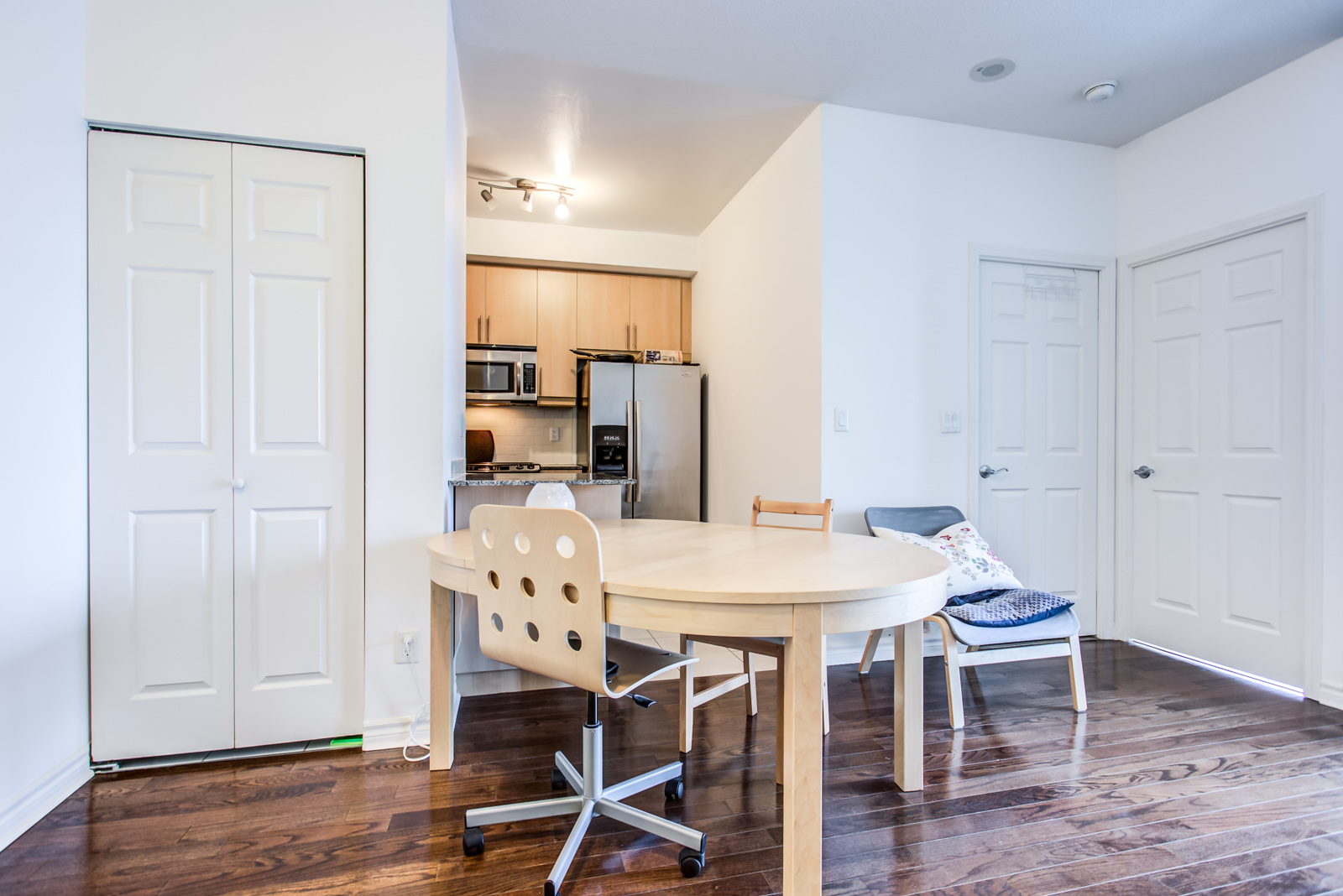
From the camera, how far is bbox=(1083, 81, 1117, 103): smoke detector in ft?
9.27

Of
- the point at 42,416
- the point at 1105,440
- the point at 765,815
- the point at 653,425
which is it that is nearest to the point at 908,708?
the point at 765,815

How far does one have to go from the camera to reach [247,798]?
1.79 m

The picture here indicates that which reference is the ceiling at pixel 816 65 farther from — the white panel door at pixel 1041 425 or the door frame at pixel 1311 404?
the white panel door at pixel 1041 425

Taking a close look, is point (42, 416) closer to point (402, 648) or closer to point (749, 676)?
point (402, 648)

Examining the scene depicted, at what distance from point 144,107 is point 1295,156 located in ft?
14.1

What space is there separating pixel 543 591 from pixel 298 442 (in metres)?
1.26

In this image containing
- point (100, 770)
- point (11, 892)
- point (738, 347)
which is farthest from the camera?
point (738, 347)

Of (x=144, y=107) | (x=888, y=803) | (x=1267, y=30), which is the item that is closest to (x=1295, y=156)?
(x=1267, y=30)

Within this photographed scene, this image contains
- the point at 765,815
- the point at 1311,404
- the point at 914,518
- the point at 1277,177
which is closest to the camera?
the point at 765,815

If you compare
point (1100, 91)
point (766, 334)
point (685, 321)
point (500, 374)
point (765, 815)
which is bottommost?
point (765, 815)

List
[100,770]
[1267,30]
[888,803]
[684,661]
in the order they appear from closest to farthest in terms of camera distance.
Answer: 1. [684,661]
2. [888,803]
3. [100,770]
4. [1267,30]

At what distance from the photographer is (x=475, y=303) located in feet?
15.3

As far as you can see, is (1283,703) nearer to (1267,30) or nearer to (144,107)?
(1267,30)

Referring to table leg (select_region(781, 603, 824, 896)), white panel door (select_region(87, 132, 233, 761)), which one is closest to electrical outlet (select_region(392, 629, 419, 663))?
white panel door (select_region(87, 132, 233, 761))
